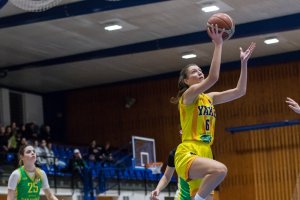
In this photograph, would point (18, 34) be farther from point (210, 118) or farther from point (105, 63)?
point (210, 118)

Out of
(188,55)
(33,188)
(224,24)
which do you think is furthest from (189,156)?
(188,55)

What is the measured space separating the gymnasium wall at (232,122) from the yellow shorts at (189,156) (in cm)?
1822

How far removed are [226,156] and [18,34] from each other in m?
10.1

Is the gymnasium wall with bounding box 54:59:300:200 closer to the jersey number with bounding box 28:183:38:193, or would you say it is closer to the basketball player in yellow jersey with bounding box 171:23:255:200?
the jersey number with bounding box 28:183:38:193

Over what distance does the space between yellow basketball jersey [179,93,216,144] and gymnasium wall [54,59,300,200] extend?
1831 centimetres

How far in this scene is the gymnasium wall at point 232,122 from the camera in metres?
25.0

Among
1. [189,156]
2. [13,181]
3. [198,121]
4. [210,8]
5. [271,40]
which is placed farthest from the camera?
[271,40]

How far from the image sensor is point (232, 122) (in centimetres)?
2638

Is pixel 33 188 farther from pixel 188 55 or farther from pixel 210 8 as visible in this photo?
pixel 188 55

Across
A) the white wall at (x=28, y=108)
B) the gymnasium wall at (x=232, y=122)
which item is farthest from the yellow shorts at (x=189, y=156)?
the white wall at (x=28, y=108)

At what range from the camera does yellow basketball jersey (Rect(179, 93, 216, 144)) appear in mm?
6859

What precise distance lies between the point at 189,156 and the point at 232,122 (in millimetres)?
19862

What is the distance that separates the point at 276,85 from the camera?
25.7 meters

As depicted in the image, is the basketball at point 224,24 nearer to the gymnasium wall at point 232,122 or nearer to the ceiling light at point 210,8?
the ceiling light at point 210,8
